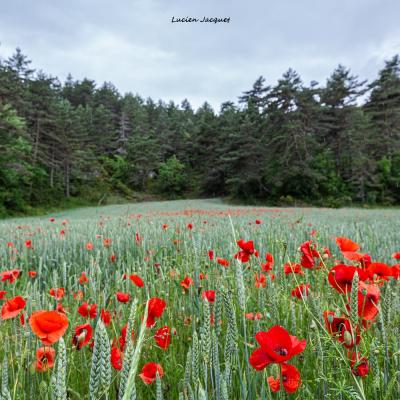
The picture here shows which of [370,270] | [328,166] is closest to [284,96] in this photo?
[328,166]

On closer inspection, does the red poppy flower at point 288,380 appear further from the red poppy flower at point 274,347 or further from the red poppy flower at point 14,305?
the red poppy flower at point 14,305

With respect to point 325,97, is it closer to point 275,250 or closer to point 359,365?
point 275,250

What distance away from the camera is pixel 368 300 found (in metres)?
0.83

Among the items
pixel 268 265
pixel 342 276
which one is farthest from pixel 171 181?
pixel 342 276

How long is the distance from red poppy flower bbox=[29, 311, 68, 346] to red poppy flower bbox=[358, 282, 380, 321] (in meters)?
0.72

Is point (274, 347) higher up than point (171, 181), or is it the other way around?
point (171, 181)

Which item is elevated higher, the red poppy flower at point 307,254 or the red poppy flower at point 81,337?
the red poppy flower at point 307,254

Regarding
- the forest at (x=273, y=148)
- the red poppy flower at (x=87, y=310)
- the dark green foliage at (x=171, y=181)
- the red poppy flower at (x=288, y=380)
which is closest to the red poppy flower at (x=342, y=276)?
the red poppy flower at (x=288, y=380)

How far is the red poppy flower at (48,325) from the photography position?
694 millimetres

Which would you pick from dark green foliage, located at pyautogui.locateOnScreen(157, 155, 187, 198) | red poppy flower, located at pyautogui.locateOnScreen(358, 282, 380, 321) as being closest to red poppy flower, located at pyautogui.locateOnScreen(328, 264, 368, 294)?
red poppy flower, located at pyautogui.locateOnScreen(358, 282, 380, 321)

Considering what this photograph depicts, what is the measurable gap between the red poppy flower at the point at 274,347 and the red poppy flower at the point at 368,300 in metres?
0.26

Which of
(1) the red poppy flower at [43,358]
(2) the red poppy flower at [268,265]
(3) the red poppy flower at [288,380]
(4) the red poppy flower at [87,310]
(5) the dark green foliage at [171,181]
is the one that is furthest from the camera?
(5) the dark green foliage at [171,181]

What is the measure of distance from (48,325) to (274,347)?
500 millimetres

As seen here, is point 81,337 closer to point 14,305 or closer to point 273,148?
point 14,305
